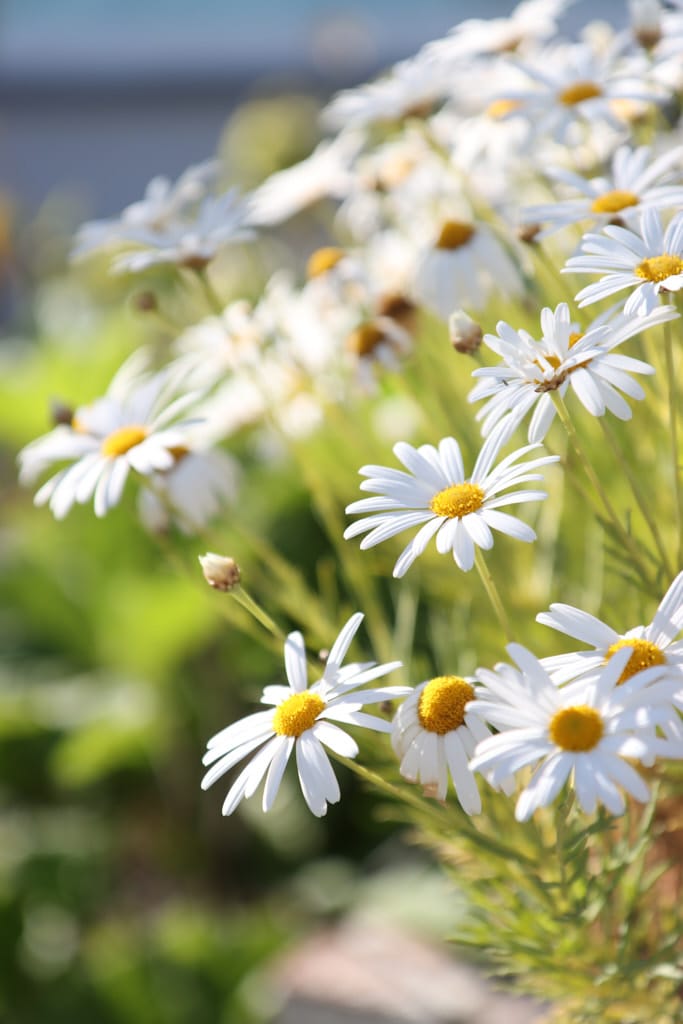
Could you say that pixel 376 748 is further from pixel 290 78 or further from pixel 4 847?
pixel 290 78

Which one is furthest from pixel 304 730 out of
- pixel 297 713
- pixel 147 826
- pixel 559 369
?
pixel 147 826

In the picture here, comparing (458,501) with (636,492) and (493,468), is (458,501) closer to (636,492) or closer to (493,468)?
(636,492)

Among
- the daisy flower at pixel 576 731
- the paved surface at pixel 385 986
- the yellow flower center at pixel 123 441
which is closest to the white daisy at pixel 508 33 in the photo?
the yellow flower center at pixel 123 441

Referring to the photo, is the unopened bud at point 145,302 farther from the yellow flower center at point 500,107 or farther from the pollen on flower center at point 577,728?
the pollen on flower center at point 577,728

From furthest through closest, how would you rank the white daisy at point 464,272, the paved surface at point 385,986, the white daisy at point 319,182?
1. the paved surface at point 385,986
2. the white daisy at point 319,182
3. the white daisy at point 464,272

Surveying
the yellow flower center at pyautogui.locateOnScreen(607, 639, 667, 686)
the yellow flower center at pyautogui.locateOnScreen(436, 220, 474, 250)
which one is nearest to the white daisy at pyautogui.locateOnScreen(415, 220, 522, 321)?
the yellow flower center at pyautogui.locateOnScreen(436, 220, 474, 250)

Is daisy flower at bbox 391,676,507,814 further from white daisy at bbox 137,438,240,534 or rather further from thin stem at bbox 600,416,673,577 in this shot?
white daisy at bbox 137,438,240,534
